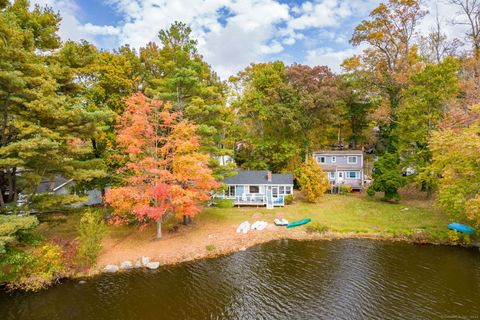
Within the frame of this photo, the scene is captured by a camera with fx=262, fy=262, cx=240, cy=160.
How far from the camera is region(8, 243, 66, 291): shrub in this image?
1420 cm

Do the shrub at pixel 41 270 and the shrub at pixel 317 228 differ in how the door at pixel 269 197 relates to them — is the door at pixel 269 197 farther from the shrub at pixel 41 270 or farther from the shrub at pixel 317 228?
the shrub at pixel 41 270

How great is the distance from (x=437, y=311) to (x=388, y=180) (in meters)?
17.8

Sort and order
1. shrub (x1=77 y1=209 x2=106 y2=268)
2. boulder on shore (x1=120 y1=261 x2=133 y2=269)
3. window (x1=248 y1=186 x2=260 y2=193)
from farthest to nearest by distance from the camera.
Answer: window (x1=248 y1=186 x2=260 y2=193), boulder on shore (x1=120 y1=261 x2=133 y2=269), shrub (x1=77 y1=209 x2=106 y2=268)

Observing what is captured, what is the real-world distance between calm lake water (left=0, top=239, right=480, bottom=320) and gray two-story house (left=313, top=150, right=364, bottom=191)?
18094mm

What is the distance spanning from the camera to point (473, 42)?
3145 centimetres

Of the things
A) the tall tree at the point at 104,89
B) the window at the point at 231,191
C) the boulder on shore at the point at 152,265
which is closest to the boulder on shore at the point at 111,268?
the boulder on shore at the point at 152,265

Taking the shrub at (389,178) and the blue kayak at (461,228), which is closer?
the blue kayak at (461,228)

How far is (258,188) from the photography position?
30578 mm

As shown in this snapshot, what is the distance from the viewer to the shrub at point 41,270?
559 inches

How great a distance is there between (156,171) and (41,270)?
8349 millimetres

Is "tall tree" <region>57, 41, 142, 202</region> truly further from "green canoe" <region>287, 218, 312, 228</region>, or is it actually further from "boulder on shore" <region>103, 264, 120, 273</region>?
"green canoe" <region>287, 218, 312, 228</region>

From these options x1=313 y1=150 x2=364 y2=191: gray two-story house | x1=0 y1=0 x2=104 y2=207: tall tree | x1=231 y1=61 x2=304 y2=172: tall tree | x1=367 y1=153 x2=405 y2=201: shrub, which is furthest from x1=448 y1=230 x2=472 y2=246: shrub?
x1=0 y1=0 x2=104 y2=207: tall tree

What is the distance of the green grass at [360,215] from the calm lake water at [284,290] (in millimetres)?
Answer: 3198

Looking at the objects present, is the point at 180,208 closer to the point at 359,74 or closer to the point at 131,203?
the point at 131,203
